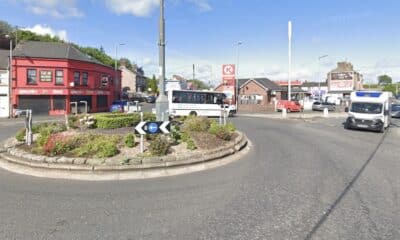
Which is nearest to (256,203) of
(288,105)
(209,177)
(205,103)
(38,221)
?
(209,177)

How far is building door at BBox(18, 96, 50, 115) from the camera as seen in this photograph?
30148 millimetres

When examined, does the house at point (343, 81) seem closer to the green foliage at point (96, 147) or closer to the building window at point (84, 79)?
the building window at point (84, 79)

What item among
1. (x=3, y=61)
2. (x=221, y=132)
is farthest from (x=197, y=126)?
(x=3, y=61)

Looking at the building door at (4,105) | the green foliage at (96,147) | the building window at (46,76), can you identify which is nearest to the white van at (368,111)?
the green foliage at (96,147)

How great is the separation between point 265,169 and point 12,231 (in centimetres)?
583

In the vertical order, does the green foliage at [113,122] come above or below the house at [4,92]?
below

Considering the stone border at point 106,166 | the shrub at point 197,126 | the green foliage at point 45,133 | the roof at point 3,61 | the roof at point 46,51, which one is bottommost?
the stone border at point 106,166

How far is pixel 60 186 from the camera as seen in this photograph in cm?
635

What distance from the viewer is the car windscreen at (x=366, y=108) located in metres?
17.5

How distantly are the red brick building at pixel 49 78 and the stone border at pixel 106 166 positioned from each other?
2354cm

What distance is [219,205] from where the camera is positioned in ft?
17.0

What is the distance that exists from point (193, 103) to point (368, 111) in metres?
14.5

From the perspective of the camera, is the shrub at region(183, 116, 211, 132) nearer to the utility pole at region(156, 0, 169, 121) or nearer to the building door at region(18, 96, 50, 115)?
the utility pole at region(156, 0, 169, 121)

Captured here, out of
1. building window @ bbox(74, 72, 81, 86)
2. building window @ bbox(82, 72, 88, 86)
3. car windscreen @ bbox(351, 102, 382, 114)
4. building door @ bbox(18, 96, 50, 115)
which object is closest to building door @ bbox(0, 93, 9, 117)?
building door @ bbox(18, 96, 50, 115)
